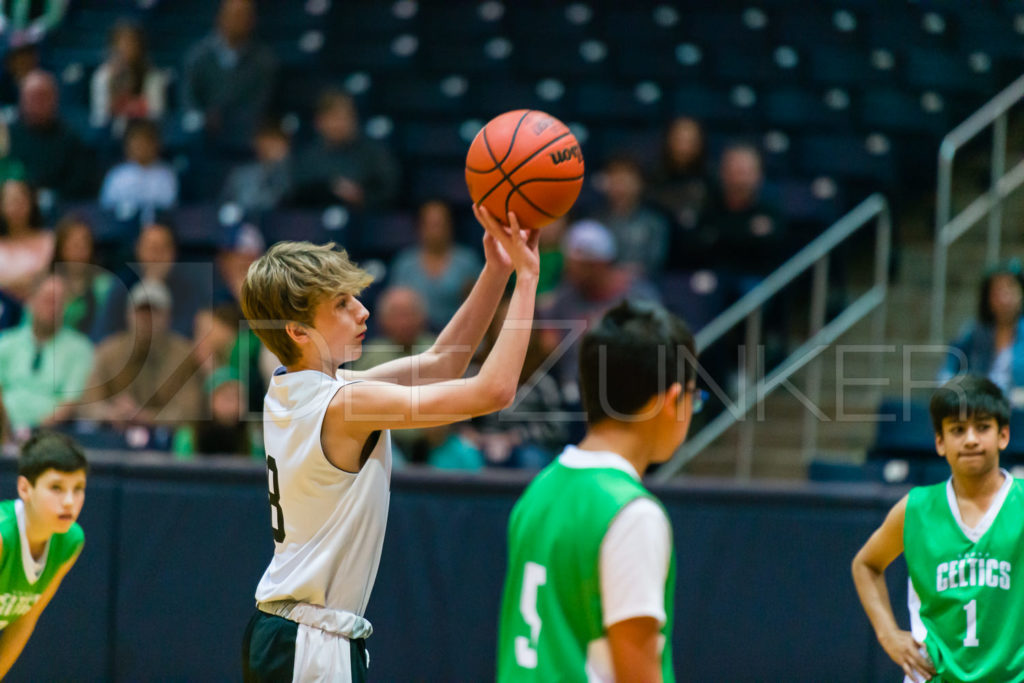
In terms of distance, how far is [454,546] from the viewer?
5.59 m

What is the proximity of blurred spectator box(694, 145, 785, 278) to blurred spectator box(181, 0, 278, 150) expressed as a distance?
4.10m

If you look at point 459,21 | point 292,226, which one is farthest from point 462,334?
point 459,21

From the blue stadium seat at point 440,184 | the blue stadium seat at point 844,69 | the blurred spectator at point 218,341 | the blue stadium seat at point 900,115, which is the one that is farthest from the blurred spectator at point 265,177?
the blue stadium seat at point 900,115

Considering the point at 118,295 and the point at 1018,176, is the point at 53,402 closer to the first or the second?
the point at 118,295

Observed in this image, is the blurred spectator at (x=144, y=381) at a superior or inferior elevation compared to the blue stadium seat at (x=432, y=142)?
inferior

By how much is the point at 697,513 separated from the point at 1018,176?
469 cm

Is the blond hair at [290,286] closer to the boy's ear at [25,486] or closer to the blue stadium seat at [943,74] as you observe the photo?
the boy's ear at [25,486]

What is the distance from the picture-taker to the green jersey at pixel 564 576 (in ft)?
7.68

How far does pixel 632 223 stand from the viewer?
8.04 metres

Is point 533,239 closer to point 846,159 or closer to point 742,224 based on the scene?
point 742,224

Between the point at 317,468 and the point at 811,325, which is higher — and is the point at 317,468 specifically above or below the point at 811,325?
below

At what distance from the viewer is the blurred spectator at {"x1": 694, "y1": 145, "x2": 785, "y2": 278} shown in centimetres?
795

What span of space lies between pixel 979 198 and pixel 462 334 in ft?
22.0

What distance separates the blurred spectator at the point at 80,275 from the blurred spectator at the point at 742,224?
414cm
